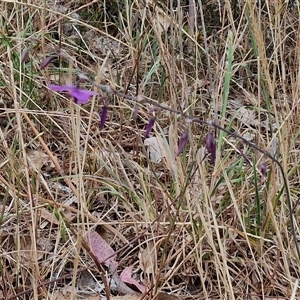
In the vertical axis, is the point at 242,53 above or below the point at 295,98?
below

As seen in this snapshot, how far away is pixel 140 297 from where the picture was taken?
1.24 metres

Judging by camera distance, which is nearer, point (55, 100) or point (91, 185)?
point (91, 185)

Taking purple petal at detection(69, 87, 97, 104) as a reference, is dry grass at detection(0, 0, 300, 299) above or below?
below

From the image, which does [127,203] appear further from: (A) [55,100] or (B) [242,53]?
(B) [242,53]

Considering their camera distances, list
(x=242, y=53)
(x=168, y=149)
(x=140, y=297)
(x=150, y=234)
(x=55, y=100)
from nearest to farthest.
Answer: (x=140, y=297) → (x=150, y=234) → (x=168, y=149) → (x=55, y=100) → (x=242, y=53)

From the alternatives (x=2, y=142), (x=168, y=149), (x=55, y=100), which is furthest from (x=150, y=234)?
(x=55, y=100)

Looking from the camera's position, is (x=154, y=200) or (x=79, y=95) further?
(x=154, y=200)

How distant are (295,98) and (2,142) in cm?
72

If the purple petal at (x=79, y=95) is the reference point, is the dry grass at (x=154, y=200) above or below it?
below

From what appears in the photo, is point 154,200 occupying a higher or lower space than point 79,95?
lower

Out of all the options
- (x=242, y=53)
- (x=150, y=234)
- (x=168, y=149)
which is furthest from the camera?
(x=242, y=53)

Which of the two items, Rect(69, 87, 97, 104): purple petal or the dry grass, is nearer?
Rect(69, 87, 97, 104): purple petal

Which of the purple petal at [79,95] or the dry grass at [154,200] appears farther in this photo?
the dry grass at [154,200]

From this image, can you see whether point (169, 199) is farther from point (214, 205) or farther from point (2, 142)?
point (2, 142)
